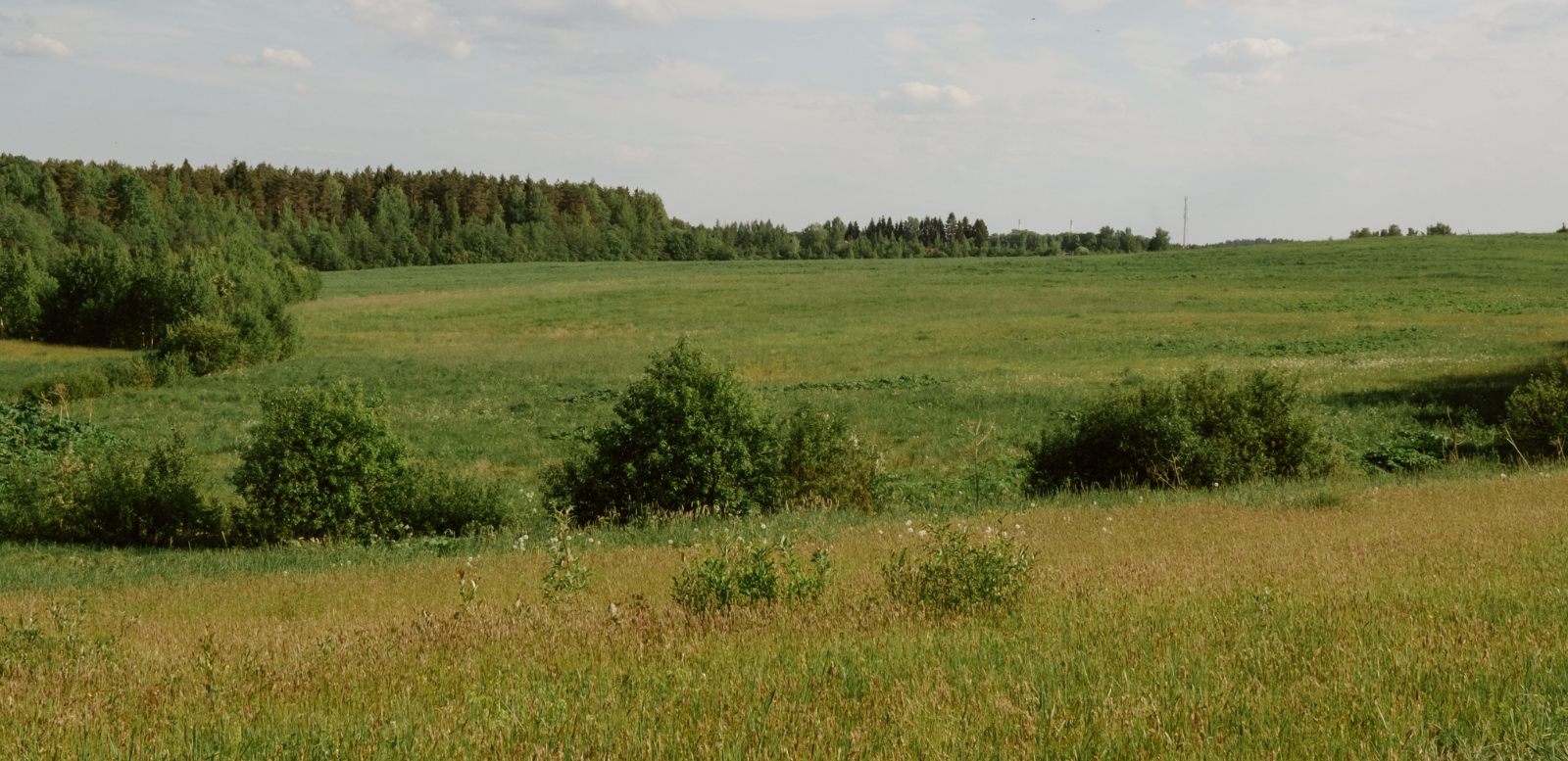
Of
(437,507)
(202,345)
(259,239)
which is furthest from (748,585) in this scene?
(259,239)

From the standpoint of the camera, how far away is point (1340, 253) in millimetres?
85312

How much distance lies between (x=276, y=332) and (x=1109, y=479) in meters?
49.1

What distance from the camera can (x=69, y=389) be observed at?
1564 inches

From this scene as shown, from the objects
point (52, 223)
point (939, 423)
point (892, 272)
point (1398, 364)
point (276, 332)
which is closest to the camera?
point (939, 423)

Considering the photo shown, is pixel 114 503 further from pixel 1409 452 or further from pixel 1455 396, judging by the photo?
pixel 1455 396

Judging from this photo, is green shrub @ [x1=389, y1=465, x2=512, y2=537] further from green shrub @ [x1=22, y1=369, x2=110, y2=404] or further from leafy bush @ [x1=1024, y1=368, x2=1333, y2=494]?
green shrub @ [x1=22, y1=369, x2=110, y2=404]

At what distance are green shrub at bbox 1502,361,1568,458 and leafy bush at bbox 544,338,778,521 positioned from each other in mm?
15095

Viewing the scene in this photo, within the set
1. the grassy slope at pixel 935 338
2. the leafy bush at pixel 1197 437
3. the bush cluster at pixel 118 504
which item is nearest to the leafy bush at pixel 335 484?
the bush cluster at pixel 118 504

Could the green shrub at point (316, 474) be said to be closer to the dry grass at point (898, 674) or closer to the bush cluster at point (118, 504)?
the bush cluster at point (118, 504)

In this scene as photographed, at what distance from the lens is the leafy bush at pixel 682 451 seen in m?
17.4

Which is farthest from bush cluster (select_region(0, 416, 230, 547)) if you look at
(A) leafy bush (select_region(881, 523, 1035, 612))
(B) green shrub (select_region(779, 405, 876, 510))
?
(A) leafy bush (select_region(881, 523, 1035, 612))

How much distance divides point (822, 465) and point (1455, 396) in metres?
20.7

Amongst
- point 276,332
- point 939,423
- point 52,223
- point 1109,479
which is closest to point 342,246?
point 52,223

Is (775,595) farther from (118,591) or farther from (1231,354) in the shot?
(1231,354)
